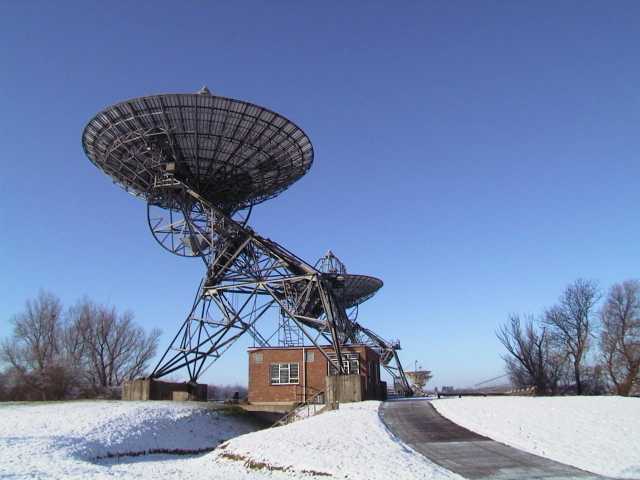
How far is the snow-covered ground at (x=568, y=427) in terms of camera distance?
15.1 metres

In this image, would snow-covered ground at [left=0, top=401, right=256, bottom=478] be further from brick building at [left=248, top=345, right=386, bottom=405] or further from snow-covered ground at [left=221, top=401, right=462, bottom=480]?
brick building at [left=248, top=345, right=386, bottom=405]

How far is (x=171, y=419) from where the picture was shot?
27.2 m

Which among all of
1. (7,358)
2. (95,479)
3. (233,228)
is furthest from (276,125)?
(7,358)

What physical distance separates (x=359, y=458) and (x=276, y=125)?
2283 centimetres

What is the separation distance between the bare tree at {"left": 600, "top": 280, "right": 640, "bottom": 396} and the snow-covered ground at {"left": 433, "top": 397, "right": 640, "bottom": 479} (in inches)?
1020

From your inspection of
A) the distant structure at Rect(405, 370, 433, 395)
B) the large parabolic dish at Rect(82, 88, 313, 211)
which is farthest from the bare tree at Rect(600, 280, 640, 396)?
the large parabolic dish at Rect(82, 88, 313, 211)

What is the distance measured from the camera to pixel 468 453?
631 inches

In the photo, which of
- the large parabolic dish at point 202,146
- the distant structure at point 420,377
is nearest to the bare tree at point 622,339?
the distant structure at point 420,377

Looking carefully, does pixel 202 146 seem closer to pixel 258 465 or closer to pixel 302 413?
pixel 302 413

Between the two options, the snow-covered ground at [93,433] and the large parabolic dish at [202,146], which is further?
the large parabolic dish at [202,146]

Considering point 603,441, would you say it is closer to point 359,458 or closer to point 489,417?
point 489,417

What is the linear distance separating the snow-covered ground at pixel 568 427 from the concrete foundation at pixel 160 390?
1732 centimetres

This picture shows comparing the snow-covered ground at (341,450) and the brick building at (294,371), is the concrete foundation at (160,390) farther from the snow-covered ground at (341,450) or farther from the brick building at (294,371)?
the snow-covered ground at (341,450)

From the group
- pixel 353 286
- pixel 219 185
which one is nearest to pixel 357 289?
pixel 353 286
